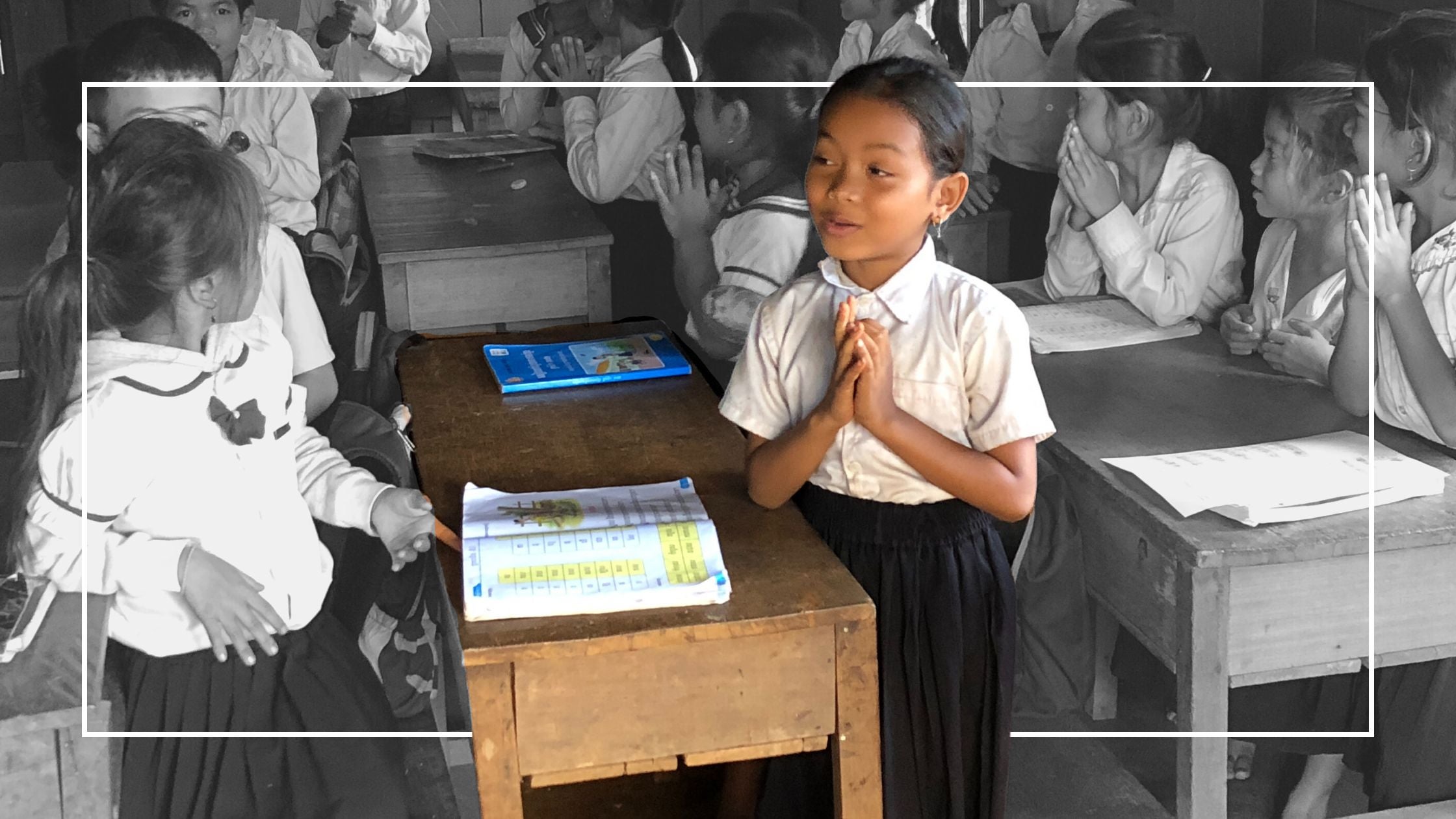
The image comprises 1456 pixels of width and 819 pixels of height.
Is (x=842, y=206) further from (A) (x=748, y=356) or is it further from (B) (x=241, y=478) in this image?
(B) (x=241, y=478)

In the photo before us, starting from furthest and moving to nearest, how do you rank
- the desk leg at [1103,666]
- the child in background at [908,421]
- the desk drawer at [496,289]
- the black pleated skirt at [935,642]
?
the desk leg at [1103,666] < the desk drawer at [496,289] < the black pleated skirt at [935,642] < the child in background at [908,421]

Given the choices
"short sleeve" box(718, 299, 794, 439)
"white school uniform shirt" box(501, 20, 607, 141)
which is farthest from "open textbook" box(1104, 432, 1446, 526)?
"white school uniform shirt" box(501, 20, 607, 141)

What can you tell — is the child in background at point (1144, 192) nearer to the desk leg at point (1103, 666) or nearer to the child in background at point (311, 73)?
Result: the desk leg at point (1103, 666)

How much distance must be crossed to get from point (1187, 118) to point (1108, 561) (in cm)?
76

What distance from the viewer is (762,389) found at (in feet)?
6.55

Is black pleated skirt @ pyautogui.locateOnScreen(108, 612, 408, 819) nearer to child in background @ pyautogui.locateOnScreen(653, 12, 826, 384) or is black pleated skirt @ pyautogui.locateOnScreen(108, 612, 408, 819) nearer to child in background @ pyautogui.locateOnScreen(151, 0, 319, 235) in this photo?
child in background @ pyautogui.locateOnScreen(151, 0, 319, 235)

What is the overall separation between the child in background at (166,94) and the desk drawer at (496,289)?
203 mm

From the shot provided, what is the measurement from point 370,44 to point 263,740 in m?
1.18

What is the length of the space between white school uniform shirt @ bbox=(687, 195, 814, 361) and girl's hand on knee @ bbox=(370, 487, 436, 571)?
0.57 meters

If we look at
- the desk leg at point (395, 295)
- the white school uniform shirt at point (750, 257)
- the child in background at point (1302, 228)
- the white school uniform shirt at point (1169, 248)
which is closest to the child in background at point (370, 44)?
the desk leg at point (395, 295)

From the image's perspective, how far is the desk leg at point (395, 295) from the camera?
8.49 ft

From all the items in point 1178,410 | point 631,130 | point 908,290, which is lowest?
point 1178,410

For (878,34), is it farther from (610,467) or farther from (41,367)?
(41,367)

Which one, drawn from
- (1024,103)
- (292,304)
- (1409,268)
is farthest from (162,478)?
(1409,268)
